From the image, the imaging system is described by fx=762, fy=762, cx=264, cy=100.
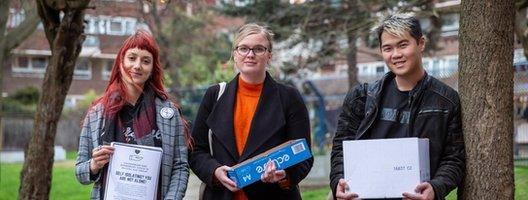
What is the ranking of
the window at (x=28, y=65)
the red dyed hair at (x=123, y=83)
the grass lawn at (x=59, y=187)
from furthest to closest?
the window at (x=28, y=65) → the grass lawn at (x=59, y=187) → the red dyed hair at (x=123, y=83)

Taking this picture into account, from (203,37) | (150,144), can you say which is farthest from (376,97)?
(203,37)

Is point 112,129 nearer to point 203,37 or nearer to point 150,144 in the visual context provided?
point 150,144

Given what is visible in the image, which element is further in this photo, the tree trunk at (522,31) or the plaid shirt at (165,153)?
the tree trunk at (522,31)

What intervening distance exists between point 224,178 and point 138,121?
56 centimetres

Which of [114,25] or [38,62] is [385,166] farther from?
[38,62]

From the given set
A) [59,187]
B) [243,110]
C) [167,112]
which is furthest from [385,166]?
[59,187]

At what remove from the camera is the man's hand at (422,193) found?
138 inches

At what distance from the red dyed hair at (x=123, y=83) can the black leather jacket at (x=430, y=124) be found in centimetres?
90

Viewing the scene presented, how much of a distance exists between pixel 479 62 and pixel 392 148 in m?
0.86

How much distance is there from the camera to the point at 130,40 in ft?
13.8

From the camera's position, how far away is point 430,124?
3.71m

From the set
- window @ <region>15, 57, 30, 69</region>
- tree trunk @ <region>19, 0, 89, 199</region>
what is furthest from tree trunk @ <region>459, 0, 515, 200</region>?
window @ <region>15, 57, 30, 69</region>

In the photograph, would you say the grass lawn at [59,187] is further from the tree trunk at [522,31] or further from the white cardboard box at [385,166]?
the white cardboard box at [385,166]

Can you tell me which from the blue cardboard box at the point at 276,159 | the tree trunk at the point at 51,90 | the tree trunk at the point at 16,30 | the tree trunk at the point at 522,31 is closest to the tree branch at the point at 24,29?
the tree trunk at the point at 16,30
